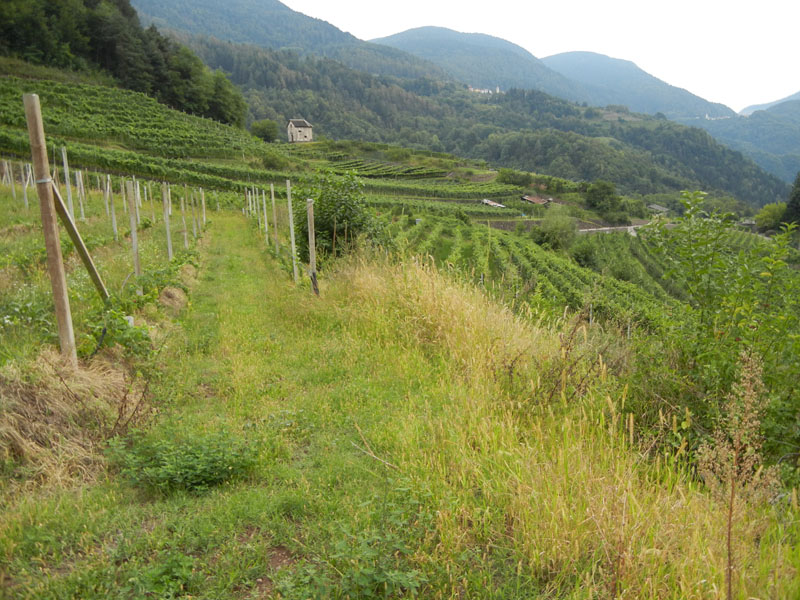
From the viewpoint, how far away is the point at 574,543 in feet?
8.00

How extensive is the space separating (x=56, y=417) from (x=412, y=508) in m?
2.88


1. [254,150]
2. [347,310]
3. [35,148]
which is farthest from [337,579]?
[254,150]

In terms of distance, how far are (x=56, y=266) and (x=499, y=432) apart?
4.08m

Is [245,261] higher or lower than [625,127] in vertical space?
lower

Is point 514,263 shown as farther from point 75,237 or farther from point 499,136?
point 499,136

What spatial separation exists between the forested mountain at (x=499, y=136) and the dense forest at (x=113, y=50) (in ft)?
211

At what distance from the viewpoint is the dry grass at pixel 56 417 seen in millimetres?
3283

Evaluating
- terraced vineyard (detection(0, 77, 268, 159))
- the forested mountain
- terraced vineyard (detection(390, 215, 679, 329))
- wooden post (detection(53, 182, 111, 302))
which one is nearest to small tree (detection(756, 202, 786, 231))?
the forested mountain

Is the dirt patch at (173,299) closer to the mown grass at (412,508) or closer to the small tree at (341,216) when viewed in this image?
the mown grass at (412,508)

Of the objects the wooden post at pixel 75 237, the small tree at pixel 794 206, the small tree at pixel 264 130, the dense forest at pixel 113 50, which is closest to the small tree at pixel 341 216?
the wooden post at pixel 75 237

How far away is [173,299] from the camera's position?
8.48m

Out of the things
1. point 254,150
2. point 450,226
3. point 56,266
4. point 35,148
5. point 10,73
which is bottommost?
point 450,226

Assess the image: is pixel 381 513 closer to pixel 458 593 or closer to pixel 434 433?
pixel 458 593

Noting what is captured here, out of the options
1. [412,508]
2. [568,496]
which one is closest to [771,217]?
[568,496]
